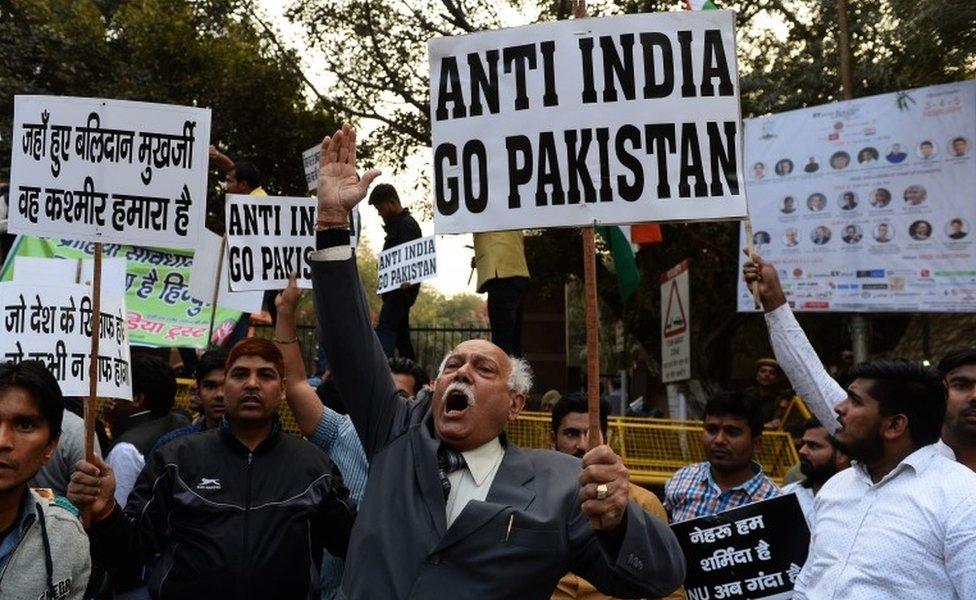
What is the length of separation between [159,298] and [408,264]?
2.13 metres

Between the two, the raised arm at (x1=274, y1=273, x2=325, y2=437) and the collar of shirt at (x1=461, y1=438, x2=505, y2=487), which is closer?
the collar of shirt at (x1=461, y1=438, x2=505, y2=487)

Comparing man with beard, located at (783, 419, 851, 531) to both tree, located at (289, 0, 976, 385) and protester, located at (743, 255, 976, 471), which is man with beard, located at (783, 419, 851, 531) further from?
tree, located at (289, 0, 976, 385)

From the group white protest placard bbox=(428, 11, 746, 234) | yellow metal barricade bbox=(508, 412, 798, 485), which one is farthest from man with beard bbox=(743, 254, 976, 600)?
yellow metal barricade bbox=(508, 412, 798, 485)

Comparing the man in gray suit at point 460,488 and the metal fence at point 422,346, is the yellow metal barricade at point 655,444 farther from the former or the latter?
the metal fence at point 422,346

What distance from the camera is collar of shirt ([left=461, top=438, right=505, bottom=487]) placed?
367 cm

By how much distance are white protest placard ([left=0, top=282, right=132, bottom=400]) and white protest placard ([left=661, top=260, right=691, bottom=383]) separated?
20.6 ft

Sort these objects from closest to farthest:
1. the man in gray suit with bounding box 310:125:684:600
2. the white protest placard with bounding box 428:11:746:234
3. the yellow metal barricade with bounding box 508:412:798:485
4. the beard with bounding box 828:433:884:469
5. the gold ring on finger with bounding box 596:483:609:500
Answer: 1. the gold ring on finger with bounding box 596:483:609:500
2. the man in gray suit with bounding box 310:125:684:600
3. the white protest placard with bounding box 428:11:746:234
4. the beard with bounding box 828:433:884:469
5. the yellow metal barricade with bounding box 508:412:798:485

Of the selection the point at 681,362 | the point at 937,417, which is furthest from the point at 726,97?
the point at 681,362

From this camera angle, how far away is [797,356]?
5062 mm

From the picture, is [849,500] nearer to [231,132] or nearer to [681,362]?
[681,362]

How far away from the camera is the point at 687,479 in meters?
5.73

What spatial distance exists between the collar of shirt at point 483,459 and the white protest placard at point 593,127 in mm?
706

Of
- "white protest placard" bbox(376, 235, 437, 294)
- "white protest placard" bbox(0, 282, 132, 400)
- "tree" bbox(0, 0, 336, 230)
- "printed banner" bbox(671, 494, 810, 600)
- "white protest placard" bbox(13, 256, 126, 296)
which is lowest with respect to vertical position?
"printed banner" bbox(671, 494, 810, 600)

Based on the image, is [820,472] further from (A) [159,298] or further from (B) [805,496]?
(A) [159,298]
